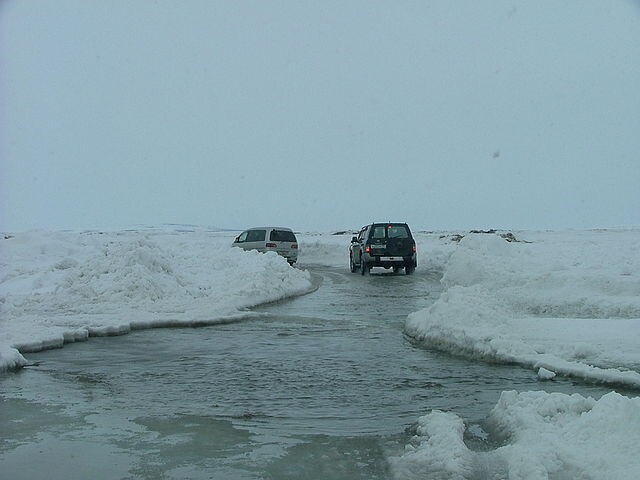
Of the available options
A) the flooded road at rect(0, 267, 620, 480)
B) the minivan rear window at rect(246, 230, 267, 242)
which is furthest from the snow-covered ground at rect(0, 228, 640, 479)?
the minivan rear window at rect(246, 230, 267, 242)

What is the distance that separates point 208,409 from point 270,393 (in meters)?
0.79

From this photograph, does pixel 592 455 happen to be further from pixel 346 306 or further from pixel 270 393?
A: pixel 346 306

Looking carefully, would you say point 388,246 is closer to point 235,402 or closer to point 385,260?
point 385,260

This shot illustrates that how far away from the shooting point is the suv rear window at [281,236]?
28.0m

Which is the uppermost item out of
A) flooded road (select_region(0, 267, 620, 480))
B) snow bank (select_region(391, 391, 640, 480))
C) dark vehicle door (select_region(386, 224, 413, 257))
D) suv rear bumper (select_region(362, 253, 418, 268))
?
dark vehicle door (select_region(386, 224, 413, 257))

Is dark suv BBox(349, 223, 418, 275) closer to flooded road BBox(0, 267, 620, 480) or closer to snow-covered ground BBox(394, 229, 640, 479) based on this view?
snow-covered ground BBox(394, 229, 640, 479)

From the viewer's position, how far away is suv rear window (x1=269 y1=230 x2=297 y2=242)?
2800cm

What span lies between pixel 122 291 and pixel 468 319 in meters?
7.81

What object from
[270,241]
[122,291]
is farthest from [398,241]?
[122,291]

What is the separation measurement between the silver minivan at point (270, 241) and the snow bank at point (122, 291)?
6.26 metres

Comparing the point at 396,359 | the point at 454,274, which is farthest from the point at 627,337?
the point at 454,274

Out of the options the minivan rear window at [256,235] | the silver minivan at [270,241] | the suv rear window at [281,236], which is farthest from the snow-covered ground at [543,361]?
the minivan rear window at [256,235]

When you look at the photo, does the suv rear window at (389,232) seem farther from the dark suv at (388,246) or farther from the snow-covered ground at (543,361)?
the snow-covered ground at (543,361)

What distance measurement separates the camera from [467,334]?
28.7ft
